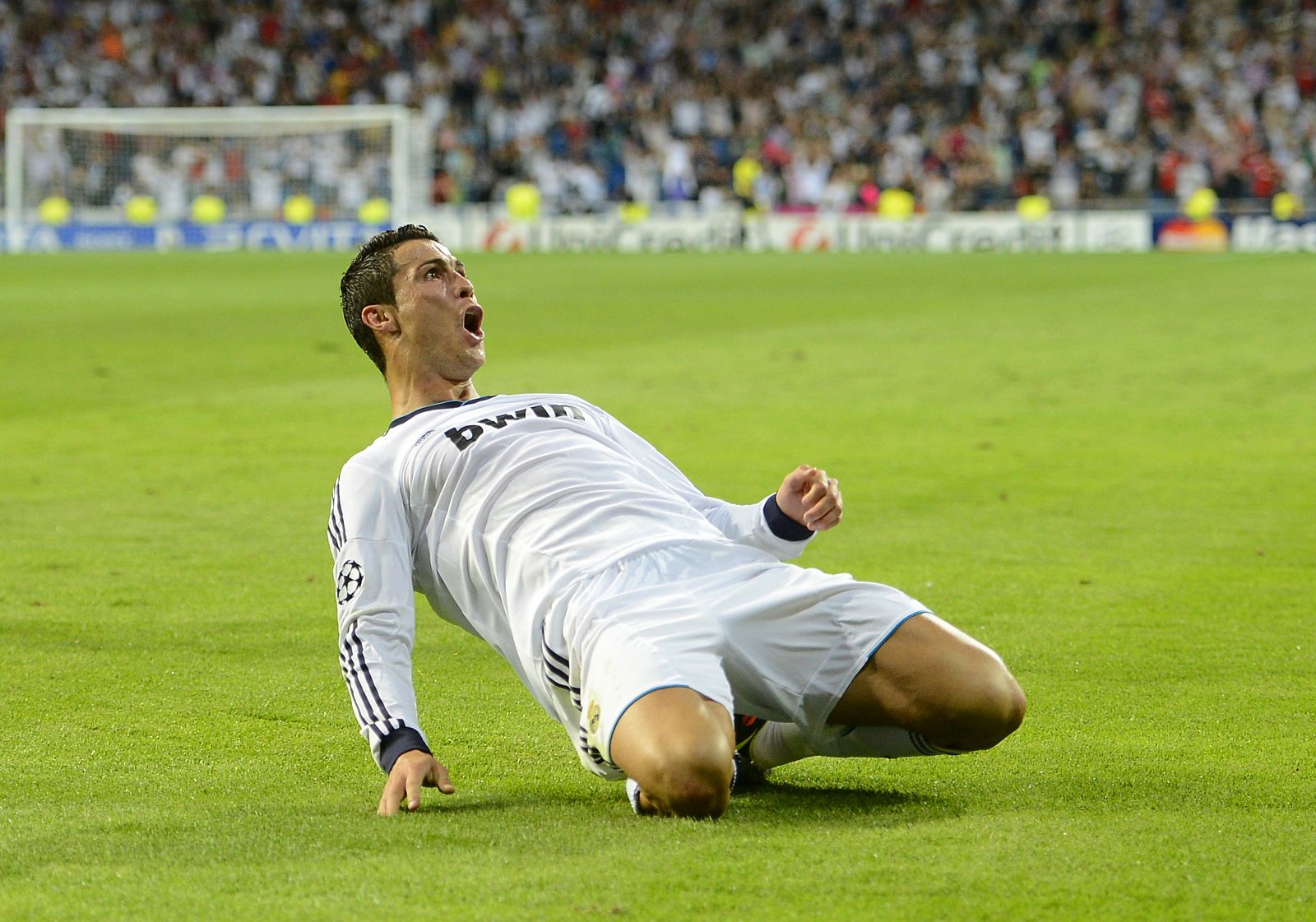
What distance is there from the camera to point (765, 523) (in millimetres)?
→ 4105

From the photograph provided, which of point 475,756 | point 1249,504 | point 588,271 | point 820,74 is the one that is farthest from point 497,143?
point 475,756

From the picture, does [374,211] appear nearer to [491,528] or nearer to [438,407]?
[438,407]

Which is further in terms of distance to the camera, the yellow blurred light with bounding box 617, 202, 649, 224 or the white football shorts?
the yellow blurred light with bounding box 617, 202, 649, 224

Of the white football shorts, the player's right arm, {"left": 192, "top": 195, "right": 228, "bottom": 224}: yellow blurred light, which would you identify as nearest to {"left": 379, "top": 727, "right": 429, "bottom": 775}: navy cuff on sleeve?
the player's right arm

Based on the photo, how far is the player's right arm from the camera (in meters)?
3.59

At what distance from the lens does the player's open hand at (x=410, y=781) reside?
3.53 m

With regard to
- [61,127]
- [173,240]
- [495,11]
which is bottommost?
[173,240]

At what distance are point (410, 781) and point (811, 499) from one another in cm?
112

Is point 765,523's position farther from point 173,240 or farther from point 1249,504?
point 173,240

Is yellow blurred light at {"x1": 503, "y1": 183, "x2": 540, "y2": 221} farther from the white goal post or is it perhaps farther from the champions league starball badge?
the champions league starball badge

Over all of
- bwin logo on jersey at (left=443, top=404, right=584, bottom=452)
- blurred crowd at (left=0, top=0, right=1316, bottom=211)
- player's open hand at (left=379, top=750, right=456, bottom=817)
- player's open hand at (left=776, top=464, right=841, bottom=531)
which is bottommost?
player's open hand at (left=379, top=750, right=456, bottom=817)

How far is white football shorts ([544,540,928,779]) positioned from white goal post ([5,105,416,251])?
1245 inches

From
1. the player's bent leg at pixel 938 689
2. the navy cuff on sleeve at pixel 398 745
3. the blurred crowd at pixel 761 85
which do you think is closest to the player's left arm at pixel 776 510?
the player's bent leg at pixel 938 689

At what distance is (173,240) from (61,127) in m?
3.15
